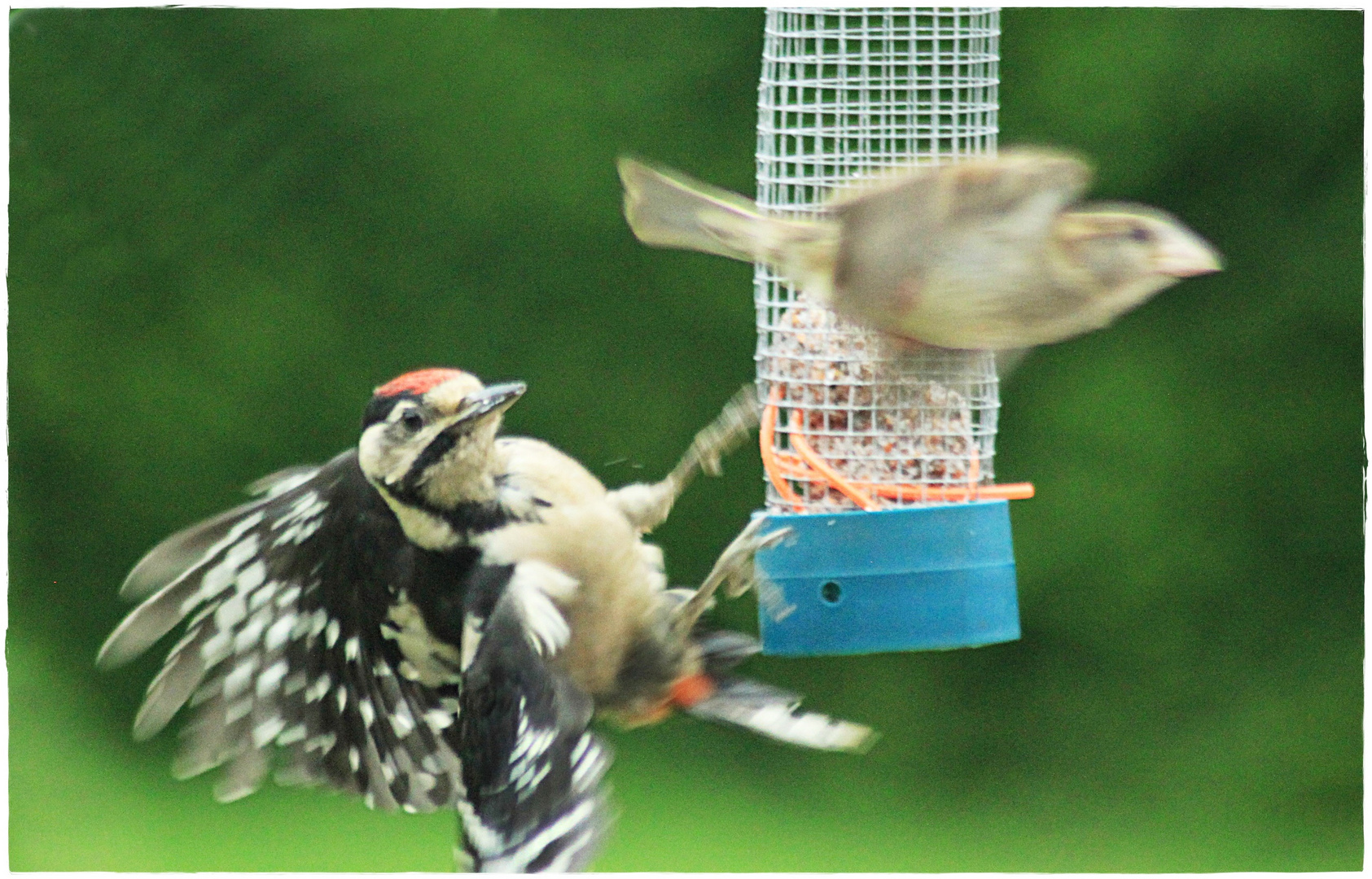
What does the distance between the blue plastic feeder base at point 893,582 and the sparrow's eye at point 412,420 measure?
538 millimetres

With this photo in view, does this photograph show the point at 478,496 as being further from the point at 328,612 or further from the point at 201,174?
the point at 201,174

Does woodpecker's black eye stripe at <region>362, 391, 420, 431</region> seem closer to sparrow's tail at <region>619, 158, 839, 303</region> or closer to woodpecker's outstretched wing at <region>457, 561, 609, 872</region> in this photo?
woodpecker's outstretched wing at <region>457, 561, 609, 872</region>

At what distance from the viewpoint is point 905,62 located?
2445 millimetres

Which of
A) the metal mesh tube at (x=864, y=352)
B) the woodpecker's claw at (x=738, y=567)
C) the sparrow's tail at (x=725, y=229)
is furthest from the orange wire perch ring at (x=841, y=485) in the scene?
the sparrow's tail at (x=725, y=229)

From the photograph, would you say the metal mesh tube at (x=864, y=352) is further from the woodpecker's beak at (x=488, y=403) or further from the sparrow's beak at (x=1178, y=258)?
the woodpecker's beak at (x=488, y=403)

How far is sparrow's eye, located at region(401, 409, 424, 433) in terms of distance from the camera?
2285mm

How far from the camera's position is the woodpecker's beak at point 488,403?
88.8 inches

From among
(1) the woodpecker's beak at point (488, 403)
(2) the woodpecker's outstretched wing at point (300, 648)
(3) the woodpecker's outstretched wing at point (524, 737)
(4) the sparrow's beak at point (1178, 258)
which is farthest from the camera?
(2) the woodpecker's outstretched wing at point (300, 648)

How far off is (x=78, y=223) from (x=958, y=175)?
2806mm

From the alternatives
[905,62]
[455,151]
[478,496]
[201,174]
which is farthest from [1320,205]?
[201,174]

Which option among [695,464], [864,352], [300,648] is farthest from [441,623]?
[864,352]

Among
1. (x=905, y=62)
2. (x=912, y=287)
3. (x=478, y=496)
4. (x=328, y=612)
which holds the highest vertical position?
(x=905, y=62)

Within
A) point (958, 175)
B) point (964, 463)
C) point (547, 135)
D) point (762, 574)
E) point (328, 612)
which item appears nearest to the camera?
point (958, 175)

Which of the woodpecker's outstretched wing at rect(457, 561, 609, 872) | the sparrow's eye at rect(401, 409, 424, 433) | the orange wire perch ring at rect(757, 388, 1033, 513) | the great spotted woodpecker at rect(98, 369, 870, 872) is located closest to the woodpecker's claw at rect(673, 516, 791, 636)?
the great spotted woodpecker at rect(98, 369, 870, 872)
